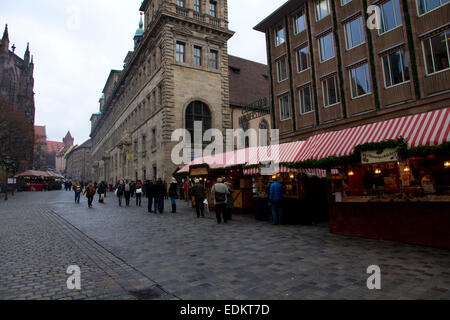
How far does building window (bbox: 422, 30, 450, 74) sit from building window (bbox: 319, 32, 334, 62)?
5.56 m

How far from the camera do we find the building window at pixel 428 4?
44.5 feet

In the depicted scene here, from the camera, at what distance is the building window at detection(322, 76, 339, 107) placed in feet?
60.0

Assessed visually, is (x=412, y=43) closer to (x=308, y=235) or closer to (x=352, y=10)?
(x=352, y=10)

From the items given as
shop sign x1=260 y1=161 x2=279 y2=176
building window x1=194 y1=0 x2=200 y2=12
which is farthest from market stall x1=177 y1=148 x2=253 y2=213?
building window x1=194 y1=0 x2=200 y2=12

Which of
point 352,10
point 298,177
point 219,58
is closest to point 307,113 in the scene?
point 352,10

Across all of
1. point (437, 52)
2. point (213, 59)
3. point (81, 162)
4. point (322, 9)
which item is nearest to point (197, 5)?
point (213, 59)

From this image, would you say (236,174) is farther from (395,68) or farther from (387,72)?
(395,68)

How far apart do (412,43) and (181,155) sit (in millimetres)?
20082

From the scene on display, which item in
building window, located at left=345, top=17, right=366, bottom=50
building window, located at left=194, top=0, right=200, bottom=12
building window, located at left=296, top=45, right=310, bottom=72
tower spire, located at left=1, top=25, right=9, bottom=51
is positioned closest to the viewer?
building window, located at left=345, top=17, right=366, bottom=50

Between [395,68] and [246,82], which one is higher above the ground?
[246,82]

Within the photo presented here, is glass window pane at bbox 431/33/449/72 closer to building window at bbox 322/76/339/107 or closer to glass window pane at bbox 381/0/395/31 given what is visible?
Result: glass window pane at bbox 381/0/395/31

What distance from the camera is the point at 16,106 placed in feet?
206

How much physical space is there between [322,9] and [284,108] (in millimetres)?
7035
